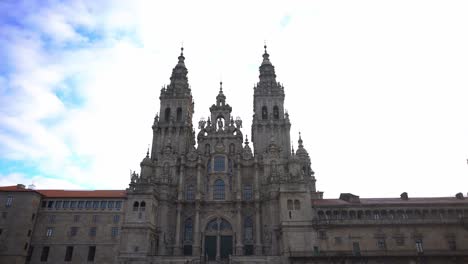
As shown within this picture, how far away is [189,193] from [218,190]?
4.97m

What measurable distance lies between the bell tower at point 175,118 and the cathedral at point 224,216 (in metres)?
0.28

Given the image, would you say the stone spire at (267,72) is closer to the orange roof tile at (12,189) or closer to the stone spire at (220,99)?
the stone spire at (220,99)

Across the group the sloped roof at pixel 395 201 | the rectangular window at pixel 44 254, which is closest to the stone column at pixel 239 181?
the sloped roof at pixel 395 201

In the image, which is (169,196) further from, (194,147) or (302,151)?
(302,151)

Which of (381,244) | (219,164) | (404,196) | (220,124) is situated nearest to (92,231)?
(219,164)

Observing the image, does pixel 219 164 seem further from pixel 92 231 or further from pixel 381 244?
pixel 381 244

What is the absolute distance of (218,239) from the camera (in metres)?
57.4

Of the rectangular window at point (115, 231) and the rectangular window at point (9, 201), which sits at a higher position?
the rectangular window at point (9, 201)

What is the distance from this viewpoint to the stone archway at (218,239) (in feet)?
186

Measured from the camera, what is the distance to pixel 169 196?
59.4m

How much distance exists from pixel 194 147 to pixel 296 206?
21.8 meters

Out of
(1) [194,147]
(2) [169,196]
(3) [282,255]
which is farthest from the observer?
(1) [194,147]

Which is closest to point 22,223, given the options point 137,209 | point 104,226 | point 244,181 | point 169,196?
point 104,226

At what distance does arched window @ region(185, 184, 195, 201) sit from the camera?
60844 mm
